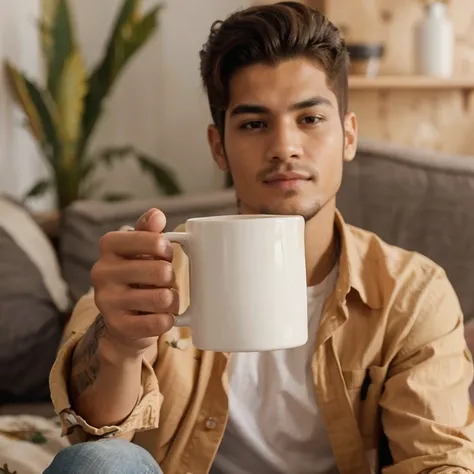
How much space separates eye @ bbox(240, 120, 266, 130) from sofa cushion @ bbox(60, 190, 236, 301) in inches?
26.7

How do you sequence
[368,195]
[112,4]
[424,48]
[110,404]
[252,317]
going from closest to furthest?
[252,317] < [110,404] < [368,195] < [424,48] < [112,4]

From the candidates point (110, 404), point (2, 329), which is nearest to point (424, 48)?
point (2, 329)

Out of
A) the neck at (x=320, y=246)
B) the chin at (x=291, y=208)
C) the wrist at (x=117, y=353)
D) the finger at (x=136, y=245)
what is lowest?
the wrist at (x=117, y=353)

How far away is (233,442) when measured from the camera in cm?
121

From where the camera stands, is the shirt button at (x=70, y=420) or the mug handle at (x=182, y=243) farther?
the shirt button at (x=70, y=420)

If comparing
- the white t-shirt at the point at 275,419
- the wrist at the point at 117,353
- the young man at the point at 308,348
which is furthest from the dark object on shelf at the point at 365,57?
the wrist at the point at 117,353

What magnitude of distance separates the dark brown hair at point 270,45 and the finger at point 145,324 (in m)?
0.49

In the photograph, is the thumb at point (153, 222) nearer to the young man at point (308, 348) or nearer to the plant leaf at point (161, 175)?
the young man at point (308, 348)

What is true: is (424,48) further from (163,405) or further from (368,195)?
(163,405)

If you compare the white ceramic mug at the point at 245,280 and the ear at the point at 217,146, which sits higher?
the ear at the point at 217,146

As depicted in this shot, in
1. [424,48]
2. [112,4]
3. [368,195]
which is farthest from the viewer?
[112,4]

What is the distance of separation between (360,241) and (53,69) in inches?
59.3

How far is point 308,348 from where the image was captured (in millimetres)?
1205

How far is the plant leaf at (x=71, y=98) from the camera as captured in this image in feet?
7.92
